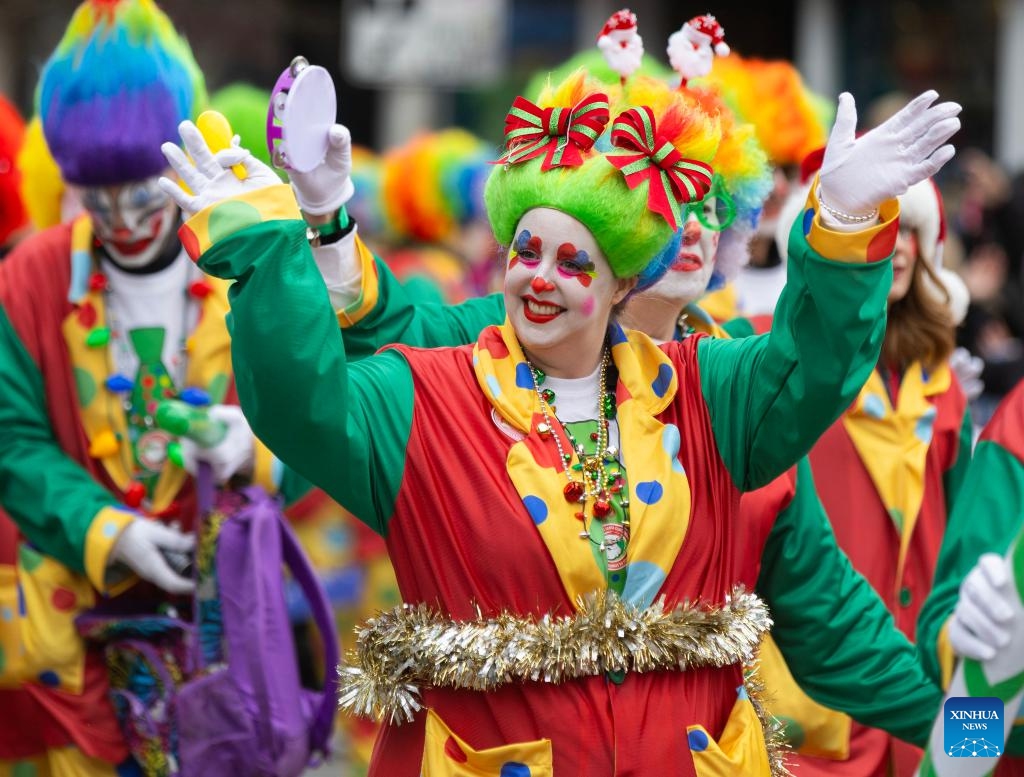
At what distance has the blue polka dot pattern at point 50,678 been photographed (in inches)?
188

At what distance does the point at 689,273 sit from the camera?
13.6ft

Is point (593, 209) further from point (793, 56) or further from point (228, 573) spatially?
point (793, 56)

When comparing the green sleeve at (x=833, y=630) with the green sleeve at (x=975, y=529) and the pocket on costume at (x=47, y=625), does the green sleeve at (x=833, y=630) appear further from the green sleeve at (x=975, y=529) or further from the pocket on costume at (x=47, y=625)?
the pocket on costume at (x=47, y=625)

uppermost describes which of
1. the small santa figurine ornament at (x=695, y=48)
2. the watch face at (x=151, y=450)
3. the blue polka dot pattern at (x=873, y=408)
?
the small santa figurine ornament at (x=695, y=48)

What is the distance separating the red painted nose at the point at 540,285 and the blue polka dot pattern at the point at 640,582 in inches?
19.8

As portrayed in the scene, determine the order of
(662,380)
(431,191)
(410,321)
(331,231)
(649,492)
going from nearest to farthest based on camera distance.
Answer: (649,492), (662,380), (331,231), (410,321), (431,191)

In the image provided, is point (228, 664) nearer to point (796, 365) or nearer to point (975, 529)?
point (975, 529)

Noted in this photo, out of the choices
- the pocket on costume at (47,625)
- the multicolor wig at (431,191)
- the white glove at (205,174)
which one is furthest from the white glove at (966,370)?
the multicolor wig at (431,191)

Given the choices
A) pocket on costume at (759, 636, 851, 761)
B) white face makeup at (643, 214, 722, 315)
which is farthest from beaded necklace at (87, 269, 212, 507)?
pocket on costume at (759, 636, 851, 761)

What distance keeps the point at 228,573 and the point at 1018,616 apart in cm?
197

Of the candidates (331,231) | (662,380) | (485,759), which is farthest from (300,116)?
(485,759)

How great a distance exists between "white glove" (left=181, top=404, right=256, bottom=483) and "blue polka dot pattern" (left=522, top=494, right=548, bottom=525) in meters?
1.67

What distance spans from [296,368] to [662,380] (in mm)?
746

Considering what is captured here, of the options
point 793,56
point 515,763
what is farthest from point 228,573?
point 793,56
